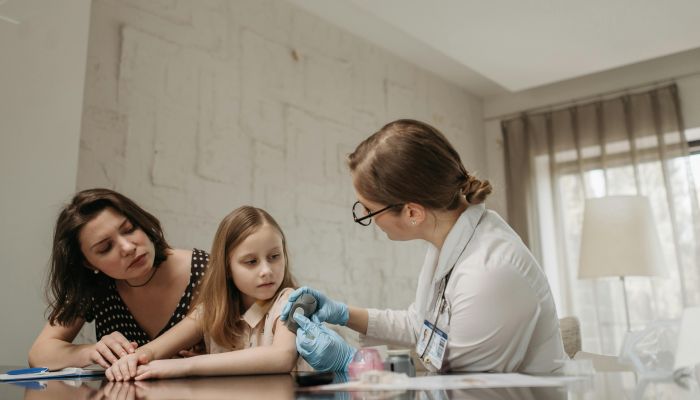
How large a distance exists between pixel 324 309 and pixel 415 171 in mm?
388

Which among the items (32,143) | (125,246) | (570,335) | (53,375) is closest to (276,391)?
(53,375)

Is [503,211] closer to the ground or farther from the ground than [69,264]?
farther from the ground

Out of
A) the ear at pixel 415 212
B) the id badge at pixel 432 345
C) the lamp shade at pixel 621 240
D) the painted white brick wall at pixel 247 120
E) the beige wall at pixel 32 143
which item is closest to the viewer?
the id badge at pixel 432 345

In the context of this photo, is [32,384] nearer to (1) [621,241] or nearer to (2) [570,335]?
(2) [570,335]

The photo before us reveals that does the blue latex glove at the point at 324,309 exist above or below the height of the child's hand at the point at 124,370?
above

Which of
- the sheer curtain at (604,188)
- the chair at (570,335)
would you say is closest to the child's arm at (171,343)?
the chair at (570,335)

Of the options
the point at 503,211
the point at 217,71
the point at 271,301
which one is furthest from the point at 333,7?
the point at 271,301

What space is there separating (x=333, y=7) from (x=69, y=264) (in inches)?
90.4

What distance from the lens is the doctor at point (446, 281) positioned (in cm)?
120

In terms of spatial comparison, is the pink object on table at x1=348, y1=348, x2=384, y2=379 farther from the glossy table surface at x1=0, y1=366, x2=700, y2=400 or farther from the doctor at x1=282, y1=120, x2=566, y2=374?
the doctor at x1=282, y1=120, x2=566, y2=374

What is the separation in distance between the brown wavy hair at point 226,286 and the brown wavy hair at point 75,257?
32 cm

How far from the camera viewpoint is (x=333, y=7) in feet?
11.5

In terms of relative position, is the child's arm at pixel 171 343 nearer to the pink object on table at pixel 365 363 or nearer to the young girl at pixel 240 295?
the young girl at pixel 240 295

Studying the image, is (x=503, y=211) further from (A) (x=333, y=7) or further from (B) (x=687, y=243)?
(A) (x=333, y=7)
